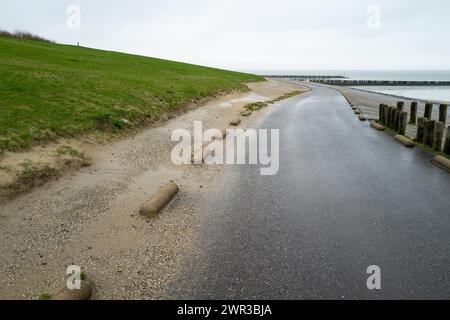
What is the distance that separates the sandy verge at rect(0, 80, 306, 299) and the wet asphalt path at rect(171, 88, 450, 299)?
0.56 metres

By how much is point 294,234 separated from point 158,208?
307 cm

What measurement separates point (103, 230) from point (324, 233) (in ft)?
14.5

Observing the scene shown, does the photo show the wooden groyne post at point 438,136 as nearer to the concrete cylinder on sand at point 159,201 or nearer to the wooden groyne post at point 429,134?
the wooden groyne post at point 429,134

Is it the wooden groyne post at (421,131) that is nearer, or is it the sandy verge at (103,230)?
the sandy verge at (103,230)

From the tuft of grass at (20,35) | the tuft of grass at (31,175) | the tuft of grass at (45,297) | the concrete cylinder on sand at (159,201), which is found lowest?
Result: the tuft of grass at (45,297)

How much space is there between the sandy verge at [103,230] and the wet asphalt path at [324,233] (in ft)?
1.83

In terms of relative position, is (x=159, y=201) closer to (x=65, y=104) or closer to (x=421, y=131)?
(x=65, y=104)

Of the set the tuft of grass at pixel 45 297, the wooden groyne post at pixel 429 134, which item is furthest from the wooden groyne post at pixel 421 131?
the tuft of grass at pixel 45 297

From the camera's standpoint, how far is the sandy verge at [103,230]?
535 cm

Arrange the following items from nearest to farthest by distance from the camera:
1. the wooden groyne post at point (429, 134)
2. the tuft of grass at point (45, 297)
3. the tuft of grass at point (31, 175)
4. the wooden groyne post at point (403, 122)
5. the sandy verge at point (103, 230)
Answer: the tuft of grass at point (45, 297), the sandy verge at point (103, 230), the tuft of grass at point (31, 175), the wooden groyne post at point (429, 134), the wooden groyne post at point (403, 122)

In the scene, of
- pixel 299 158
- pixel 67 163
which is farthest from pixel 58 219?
pixel 299 158

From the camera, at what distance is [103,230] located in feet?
22.9

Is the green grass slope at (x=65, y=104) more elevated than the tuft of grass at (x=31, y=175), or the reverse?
the green grass slope at (x=65, y=104)

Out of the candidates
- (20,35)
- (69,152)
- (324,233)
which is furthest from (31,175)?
(20,35)
